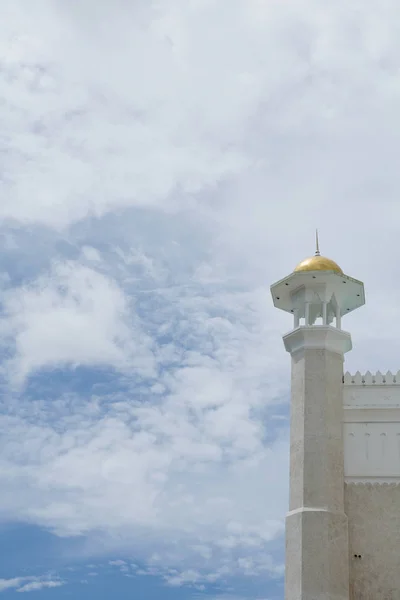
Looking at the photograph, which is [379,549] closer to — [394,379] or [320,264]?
[394,379]

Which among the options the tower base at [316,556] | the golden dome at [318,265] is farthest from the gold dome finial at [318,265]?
the tower base at [316,556]

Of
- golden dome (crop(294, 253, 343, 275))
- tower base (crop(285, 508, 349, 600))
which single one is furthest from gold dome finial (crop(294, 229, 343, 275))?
tower base (crop(285, 508, 349, 600))

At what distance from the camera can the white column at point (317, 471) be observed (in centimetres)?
1684

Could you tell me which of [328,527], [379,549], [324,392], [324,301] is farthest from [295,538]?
[324,301]

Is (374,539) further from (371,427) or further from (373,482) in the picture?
(371,427)

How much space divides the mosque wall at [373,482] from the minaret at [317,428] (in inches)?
11.1

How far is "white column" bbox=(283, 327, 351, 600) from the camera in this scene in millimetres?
16844

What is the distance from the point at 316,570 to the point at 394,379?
475 cm

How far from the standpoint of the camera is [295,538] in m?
17.2

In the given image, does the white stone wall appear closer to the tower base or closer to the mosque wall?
the mosque wall

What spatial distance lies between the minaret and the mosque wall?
0.93 ft

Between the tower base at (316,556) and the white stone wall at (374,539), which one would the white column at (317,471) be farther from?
the white stone wall at (374,539)

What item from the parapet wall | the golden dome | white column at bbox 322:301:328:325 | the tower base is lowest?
the tower base

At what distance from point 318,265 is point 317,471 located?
15.7ft
